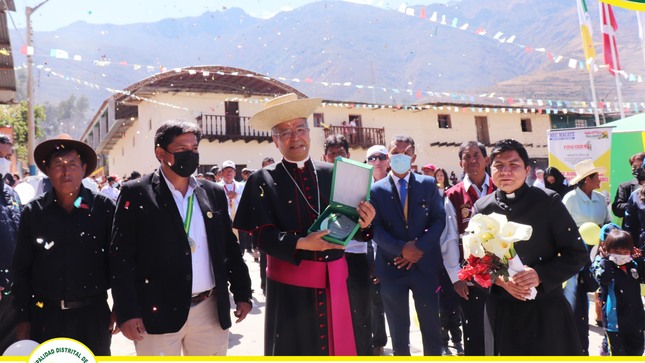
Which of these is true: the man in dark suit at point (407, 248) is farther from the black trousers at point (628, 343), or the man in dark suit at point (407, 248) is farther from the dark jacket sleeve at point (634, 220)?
the dark jacket sleeve at point (634, 220)

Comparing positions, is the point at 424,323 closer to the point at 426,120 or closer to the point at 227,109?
the point at 227,109

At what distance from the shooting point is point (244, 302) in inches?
118

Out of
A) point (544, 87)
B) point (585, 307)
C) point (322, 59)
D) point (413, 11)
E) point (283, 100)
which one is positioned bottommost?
point (585, 307)

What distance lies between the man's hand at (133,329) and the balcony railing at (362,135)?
2225 cm

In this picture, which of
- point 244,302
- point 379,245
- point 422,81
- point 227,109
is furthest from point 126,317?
point 422,81

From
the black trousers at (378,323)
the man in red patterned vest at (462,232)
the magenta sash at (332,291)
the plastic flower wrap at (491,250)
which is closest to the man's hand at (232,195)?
the black trousers at (378,323)

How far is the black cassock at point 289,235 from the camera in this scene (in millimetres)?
2787

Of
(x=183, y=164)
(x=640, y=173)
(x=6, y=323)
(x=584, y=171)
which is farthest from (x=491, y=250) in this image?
(x=640, y=173)

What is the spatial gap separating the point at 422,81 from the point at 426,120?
119028mm

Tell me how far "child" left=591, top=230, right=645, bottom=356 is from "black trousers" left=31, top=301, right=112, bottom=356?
13.6 feet

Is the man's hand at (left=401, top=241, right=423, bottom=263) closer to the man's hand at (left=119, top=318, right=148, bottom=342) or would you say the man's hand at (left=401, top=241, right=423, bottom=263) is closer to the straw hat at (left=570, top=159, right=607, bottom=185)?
the man's hand at (left=119, top=318, right=148, bottom=342)

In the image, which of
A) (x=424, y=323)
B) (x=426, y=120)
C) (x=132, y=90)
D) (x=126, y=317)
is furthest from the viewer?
(x=426, y=120)

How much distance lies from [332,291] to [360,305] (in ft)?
0.92

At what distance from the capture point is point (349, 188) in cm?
261
